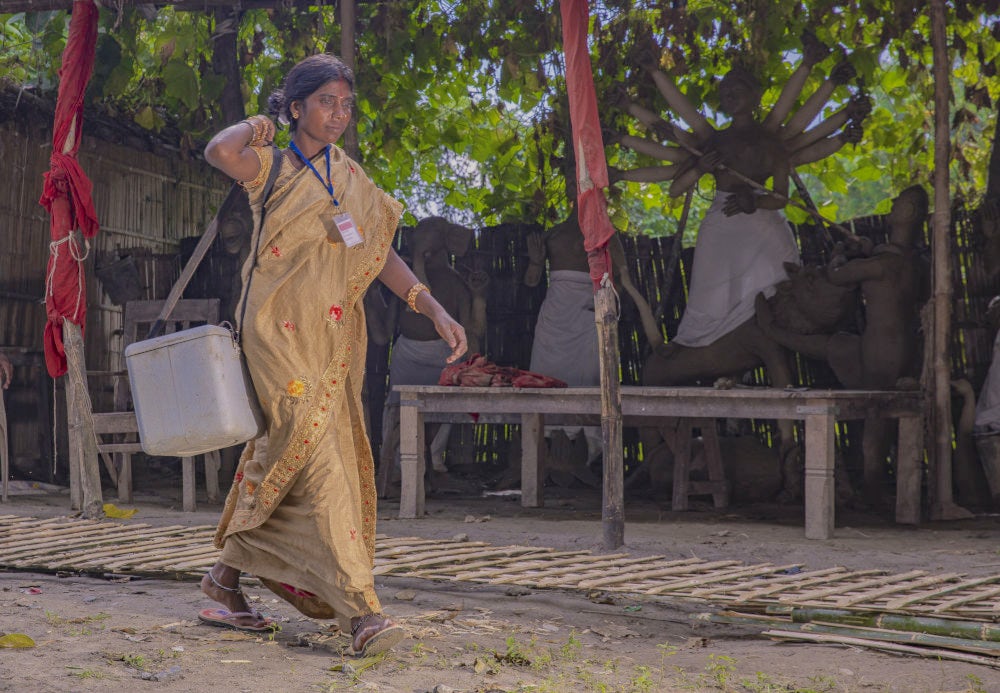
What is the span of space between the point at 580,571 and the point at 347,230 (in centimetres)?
210

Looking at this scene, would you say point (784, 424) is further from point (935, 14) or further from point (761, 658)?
point (761, 658)

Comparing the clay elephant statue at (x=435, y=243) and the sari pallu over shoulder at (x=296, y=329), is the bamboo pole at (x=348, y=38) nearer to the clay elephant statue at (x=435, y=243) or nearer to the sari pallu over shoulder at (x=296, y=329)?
the clay elephant statue at (x=435, y=243)

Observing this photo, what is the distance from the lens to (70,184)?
7027 millimetres

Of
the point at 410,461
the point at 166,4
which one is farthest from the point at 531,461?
the point at 166,4

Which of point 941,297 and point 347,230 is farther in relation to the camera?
point 941,297

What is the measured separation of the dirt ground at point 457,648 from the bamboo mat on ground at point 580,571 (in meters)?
0.09

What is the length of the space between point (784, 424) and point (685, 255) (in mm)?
1897

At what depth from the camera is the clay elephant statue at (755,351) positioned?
7.84 m

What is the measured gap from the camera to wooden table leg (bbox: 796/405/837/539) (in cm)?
632

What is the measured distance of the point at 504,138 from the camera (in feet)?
36.6

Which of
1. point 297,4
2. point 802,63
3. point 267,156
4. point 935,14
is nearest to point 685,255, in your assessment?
point 802,63

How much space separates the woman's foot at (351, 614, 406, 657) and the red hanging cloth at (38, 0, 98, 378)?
4216 mm

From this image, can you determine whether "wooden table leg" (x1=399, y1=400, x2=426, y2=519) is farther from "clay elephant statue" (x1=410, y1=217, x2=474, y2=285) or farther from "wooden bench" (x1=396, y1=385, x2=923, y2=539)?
"clay elephant statue" (x1=410, y1=217, x2=474, y2=285)

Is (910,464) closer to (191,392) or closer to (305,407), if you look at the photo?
(305,407)
